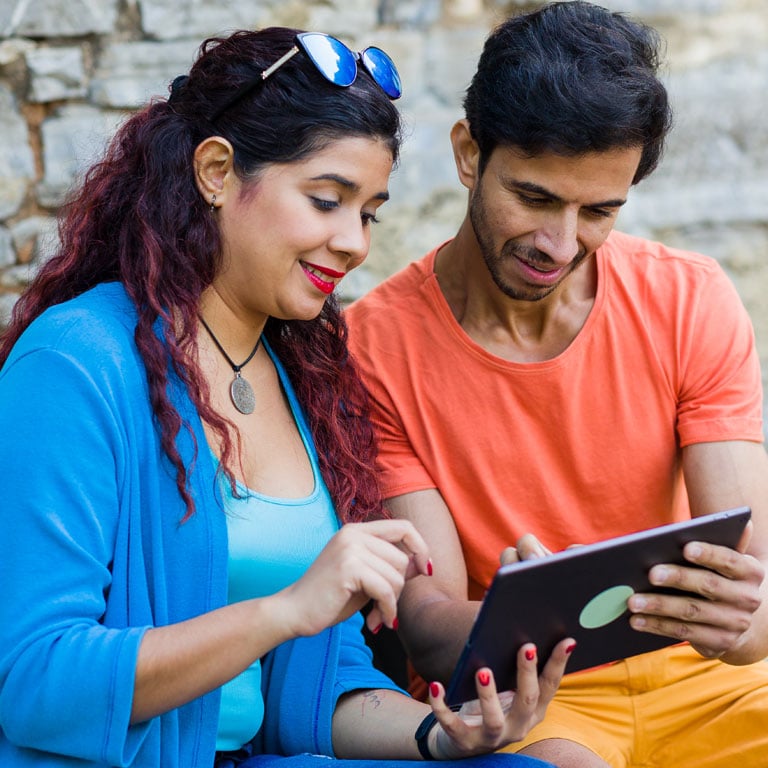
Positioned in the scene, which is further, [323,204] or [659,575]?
[323,204]

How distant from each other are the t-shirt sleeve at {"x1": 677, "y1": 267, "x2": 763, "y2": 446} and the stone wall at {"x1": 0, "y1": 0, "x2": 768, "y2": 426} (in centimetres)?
130

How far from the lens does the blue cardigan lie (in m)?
1.58

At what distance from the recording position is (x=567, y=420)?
242cm

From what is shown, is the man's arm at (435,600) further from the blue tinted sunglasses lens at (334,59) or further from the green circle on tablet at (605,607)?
the blue tinted sunglasses lens at (334,59)

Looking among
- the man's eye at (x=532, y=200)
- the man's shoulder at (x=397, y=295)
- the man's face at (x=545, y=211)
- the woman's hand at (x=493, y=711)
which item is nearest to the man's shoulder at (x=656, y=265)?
the man's face at (x=545, y=211)

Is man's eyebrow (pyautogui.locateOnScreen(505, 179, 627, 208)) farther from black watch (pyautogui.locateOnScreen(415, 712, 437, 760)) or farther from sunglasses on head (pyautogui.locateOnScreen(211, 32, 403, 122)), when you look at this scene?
black watch (pyautogui.locateOnScreen(415, 712, 437, 760))

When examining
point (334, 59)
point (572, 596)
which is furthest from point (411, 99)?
point (572, 596)

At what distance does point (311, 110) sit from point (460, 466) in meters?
0.84

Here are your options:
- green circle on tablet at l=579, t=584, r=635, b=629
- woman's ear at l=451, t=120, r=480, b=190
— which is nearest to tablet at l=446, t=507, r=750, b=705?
green circle on tablet at l=579, t=584, r=635, b=629

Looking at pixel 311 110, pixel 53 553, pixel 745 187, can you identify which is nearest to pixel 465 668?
pixel 53 553

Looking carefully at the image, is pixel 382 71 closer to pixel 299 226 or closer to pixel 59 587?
pixel 299 226

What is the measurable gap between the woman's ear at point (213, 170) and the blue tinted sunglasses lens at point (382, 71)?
28 centimetres

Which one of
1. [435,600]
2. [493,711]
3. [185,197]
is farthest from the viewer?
[435,600]

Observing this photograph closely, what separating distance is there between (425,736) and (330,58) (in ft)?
3.64
